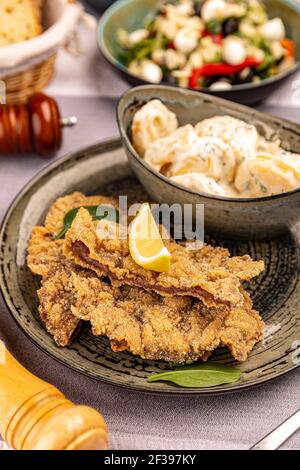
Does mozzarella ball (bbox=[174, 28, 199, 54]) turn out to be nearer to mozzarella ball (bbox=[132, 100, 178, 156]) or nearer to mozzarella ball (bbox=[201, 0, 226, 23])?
mozzarella ball (bbox=[201, 0, 226, 23])

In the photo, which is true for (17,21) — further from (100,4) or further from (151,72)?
(100,4)

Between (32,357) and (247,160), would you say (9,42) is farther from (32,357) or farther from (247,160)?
(32,357)

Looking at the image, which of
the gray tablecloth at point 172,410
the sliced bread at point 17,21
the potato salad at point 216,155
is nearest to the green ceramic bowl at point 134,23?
the sliced bread at point 17,21

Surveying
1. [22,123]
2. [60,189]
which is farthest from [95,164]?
[22,123]

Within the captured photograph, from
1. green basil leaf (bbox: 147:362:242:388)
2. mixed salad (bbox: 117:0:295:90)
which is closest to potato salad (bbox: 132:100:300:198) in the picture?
green basil leaf (bbox: 147:362:242:388)

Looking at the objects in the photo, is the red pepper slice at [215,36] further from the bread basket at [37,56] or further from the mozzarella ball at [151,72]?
the bread basket at [37,56]
